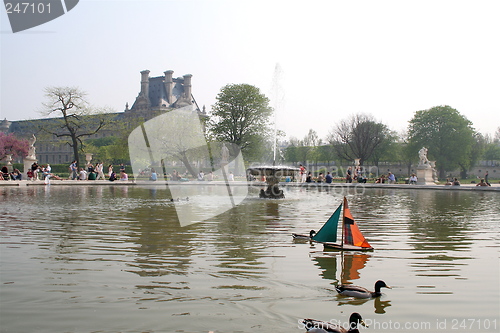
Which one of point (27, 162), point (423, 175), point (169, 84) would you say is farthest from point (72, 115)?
point (169, 84)

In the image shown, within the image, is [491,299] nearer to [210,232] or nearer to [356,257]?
[356,257]

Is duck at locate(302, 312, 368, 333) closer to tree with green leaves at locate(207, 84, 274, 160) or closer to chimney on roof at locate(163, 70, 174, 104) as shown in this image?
tree with green leaves at locate(207, 84, 274, 160)

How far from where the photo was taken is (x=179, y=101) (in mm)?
118125

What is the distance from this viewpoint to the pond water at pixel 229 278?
15.9ft

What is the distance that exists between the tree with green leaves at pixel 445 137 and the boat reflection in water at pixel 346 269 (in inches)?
2553

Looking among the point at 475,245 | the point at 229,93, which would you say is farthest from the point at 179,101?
the point at 475,245

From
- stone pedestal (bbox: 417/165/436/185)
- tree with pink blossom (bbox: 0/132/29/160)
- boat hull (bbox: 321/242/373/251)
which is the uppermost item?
tree with pink blossom (bbox: 0/132/29/160)

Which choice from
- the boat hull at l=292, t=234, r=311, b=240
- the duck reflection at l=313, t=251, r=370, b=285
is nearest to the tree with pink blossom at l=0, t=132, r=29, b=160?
the boat hull at l=292, t=234, r=311, b=240

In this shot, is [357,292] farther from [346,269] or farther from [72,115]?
[72,115]

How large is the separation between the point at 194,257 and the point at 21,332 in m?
3.56

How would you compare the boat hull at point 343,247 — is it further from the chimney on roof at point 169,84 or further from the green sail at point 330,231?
the chimney on roof at point 169,84

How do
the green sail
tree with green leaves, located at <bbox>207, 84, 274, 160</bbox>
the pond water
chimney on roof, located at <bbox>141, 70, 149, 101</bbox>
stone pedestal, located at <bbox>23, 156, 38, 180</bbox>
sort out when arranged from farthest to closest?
chimney on roof, located at <bbox>141, 70, 149, 101</bbox> → tree with green leaves, located at <bbox>207, 84, 274, 160</bbox> → stone pedestal, located at <bbox>23, 156, 38, 180</bbox> → the green sail → the pond water

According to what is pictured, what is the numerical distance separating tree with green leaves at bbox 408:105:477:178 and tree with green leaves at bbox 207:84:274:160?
87.9 feet

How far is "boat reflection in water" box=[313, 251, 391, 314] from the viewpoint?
18.0 feet
